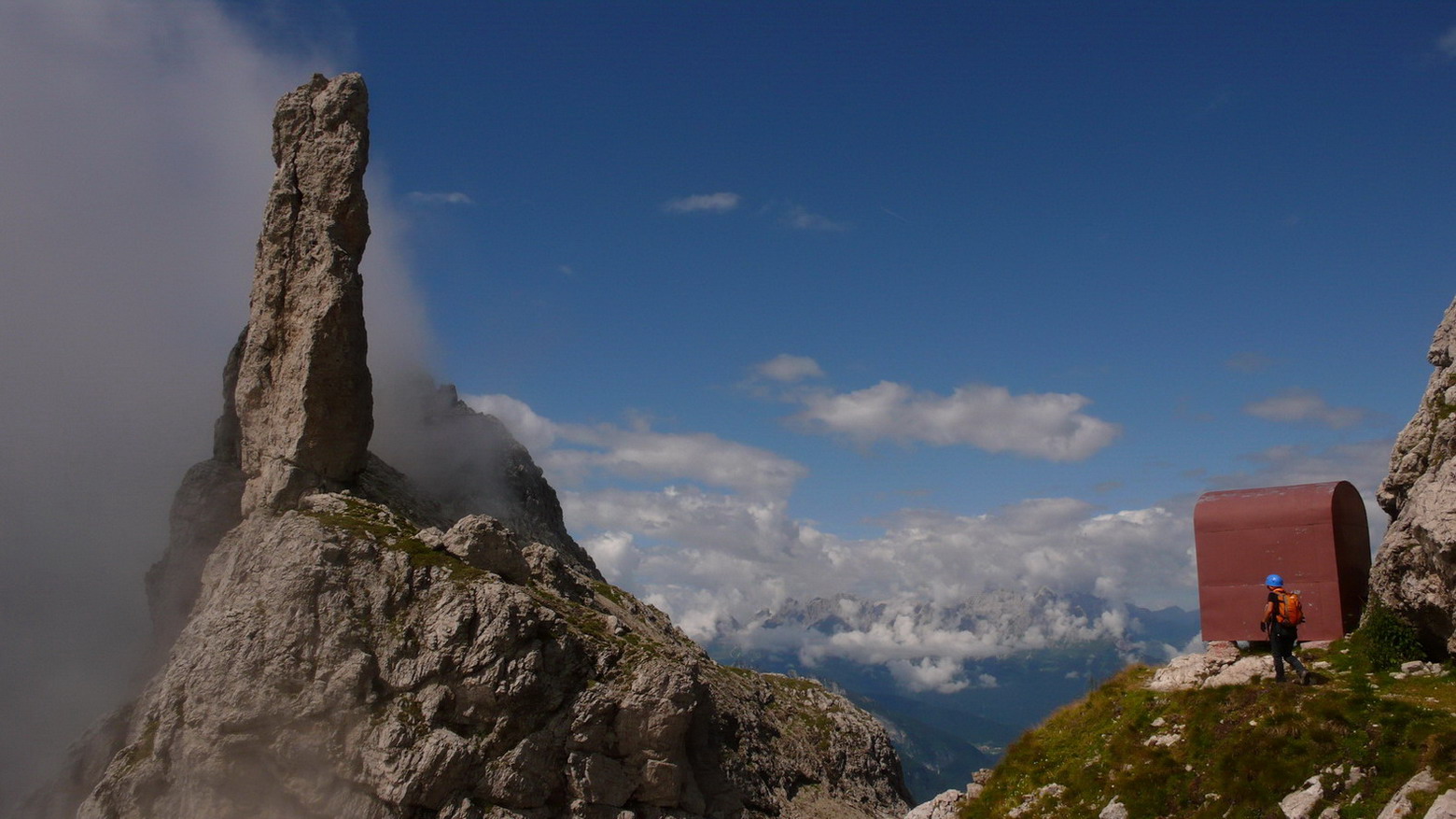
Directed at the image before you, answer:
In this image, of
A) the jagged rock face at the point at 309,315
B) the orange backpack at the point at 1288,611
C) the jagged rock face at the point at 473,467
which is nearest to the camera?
the orange backpack at the point at 1288,611

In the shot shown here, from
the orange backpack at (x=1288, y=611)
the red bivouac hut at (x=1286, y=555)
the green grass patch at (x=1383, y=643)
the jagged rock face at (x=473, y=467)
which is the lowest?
the green grass patch at (x=1383, y=643)

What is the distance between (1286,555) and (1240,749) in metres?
13.3

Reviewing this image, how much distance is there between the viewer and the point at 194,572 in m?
81.9

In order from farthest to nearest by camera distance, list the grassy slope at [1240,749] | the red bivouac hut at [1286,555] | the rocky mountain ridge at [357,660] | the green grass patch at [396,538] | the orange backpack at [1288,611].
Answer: the green grass patch at [396,538] → the rocky mountain ridge at [357,660] → the red bivouac hut at [1286,555] → the orange backpack at [1288,611] → the grassy slope at [1240,749]

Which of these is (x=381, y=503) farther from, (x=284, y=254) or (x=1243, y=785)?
(x=1243, y=785)

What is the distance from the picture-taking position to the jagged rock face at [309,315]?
7925cm

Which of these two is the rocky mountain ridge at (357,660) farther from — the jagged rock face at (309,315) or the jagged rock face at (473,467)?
the jagged rock face at (473,467)

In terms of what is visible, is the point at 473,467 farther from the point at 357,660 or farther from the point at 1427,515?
the point at 1427,515

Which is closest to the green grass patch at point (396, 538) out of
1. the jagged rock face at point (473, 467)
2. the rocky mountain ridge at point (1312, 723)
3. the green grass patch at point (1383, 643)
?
the jagged rock face at point (473, 467)

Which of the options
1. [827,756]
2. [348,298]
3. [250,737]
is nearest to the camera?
[250,737]

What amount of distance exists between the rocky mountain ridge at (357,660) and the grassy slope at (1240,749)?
35316 millimetres

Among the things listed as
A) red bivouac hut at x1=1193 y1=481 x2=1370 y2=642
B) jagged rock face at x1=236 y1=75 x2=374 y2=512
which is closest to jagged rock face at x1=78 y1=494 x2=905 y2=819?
jagged rock face at x1=236 y1=75 x2=374 y2=512

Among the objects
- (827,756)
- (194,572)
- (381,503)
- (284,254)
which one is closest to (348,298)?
(284,254)

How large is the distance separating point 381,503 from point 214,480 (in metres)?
14.7
